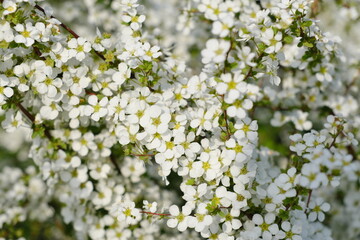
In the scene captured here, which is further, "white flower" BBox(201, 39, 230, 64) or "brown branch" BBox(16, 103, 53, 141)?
"brown branch" BBox(16, 103, 53, 141)

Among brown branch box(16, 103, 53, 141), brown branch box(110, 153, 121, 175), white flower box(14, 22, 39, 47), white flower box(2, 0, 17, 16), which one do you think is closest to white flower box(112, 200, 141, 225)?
brown branch box(110, 153, 121, 175)

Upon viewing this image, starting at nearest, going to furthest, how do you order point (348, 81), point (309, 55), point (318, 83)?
point (309, 55)
point (318, 83)
point (348, 81)

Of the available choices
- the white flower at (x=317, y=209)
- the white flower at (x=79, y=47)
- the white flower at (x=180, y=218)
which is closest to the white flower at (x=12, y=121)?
the white flower at (x=79, y=47)

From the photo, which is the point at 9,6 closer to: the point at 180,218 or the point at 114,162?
the point at 114,162

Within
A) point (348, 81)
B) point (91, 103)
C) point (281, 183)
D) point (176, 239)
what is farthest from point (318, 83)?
point (91, 103)

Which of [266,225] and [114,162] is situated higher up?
[266,225]

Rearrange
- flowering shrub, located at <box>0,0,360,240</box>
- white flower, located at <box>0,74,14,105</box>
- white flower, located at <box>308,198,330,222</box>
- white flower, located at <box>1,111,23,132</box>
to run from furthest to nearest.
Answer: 1. white flower, located at <box>1,111,23,132</box>
2. white flower, located at <box>308,198,330,222</box>
3. white flower, located at <box>0,74,14,105</box>
4. flowering shrub, located at <box>0,0,360,240</box>

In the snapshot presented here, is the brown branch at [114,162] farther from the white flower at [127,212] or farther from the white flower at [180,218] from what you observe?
the white flower at [180,218]

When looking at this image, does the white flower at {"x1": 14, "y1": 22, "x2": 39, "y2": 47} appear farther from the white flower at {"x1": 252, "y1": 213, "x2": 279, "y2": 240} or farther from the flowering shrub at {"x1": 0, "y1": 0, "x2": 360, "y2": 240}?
the white flower at {"x1": 252, "y1": 213, "x2": 279, "y2": 240}

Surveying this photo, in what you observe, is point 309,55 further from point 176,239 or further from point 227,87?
point 176,239

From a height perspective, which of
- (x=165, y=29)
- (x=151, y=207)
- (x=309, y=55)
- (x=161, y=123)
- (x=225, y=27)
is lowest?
(x=165, y=29)

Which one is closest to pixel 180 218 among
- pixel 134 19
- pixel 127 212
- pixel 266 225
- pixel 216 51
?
pixel 127 212
